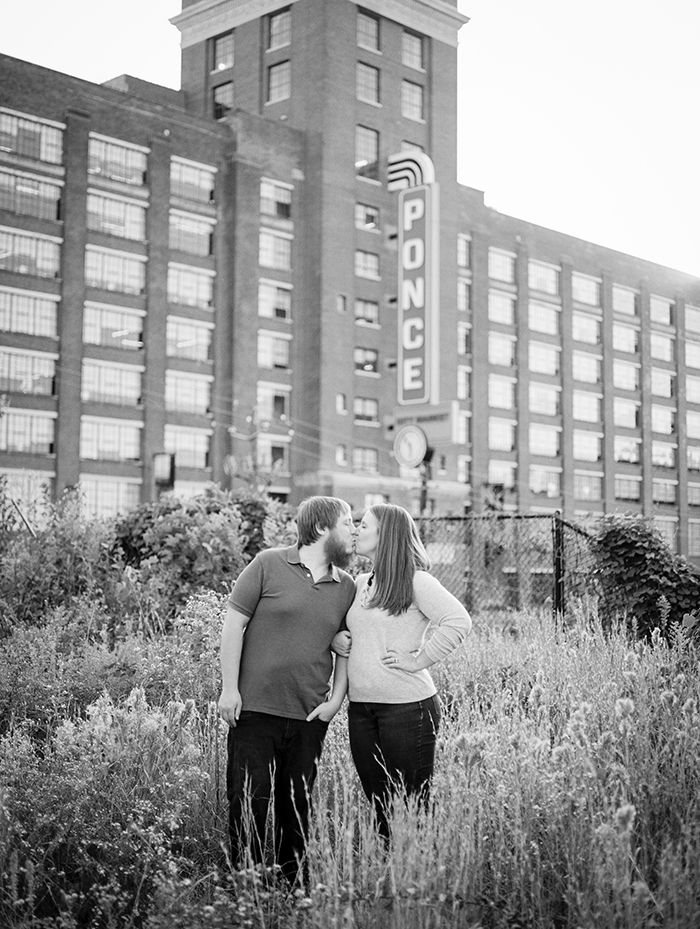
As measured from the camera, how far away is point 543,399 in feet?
227

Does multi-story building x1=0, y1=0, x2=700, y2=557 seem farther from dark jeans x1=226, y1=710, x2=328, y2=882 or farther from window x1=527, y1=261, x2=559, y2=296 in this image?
dark jeans x1=226, y1=710, x2=328, y2=882

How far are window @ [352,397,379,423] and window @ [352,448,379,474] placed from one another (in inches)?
63.1

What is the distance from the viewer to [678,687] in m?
6.32

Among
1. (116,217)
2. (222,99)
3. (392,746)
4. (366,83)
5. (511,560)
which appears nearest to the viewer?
(392,746)

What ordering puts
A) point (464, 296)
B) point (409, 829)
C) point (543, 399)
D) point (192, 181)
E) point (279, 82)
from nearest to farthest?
point (409, 829)
point (192, 181)
point (279, 82)
point (464, 296)
point (543, 399)

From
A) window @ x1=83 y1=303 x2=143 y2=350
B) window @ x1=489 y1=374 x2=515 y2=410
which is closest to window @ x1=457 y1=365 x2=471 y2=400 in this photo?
window @ x1=489 y1=374 x2=515 y2=410

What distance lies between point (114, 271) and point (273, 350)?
9.12 meters

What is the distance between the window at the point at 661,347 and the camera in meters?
77.6

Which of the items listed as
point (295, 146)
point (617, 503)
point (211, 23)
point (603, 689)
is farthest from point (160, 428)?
point (603, 689)

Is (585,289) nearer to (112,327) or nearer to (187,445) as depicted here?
(187,445)

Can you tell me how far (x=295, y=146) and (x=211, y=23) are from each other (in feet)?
38.7

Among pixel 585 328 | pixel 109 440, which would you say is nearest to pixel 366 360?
pixel 109 440

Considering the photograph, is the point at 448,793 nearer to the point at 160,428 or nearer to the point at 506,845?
the point at 506,845

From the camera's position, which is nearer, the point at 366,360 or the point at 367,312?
the point at 366,360
